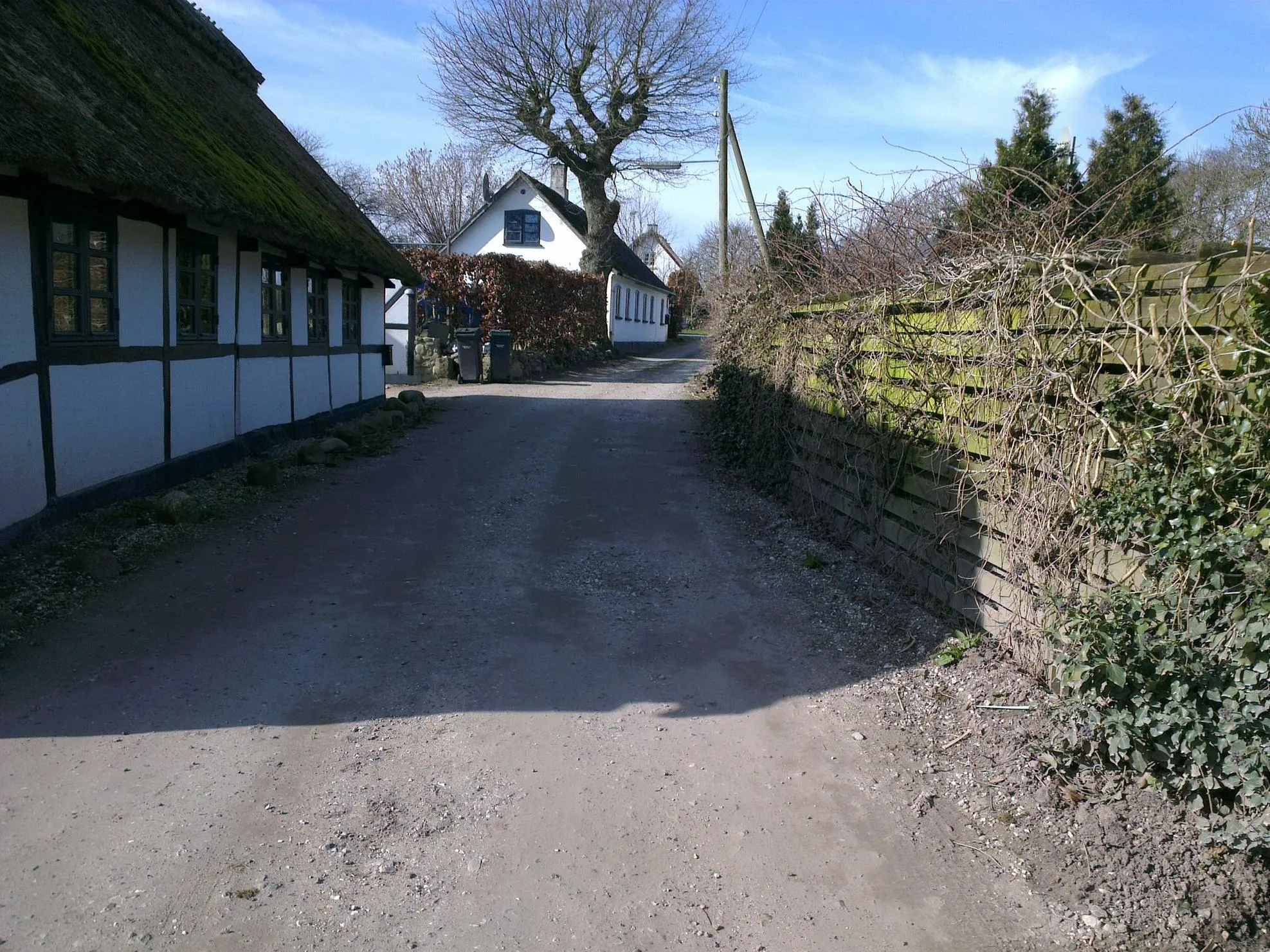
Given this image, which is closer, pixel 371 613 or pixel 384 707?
pixel 384 707

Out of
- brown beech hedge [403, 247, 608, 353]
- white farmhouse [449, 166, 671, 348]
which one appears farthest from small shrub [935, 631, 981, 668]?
white farmhouse [449, 166, 671, 348]

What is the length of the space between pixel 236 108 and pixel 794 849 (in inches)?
511

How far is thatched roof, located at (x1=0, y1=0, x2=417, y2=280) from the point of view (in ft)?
21.8

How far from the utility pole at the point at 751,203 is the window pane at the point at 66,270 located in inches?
258

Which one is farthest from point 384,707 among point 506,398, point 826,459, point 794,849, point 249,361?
point 506,398

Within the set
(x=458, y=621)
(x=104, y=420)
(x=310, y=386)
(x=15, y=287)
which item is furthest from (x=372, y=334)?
(x=458, y=621)

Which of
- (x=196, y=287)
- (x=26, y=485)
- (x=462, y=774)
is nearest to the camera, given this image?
(x=462, y=774)

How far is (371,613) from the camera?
6.23 m

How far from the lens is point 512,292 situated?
24.2m

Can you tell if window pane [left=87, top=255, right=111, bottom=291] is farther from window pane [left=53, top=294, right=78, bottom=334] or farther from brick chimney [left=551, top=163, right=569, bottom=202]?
brick chimney [left=551, top=163, right=569, bottom=202]

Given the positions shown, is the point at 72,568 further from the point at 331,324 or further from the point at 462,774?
the point at 331,324

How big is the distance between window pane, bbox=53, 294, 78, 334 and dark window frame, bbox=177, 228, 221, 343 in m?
1.74

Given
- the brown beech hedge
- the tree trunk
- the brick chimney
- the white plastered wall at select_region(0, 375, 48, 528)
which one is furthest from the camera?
the brick chimney

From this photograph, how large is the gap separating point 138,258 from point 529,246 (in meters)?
31.1
